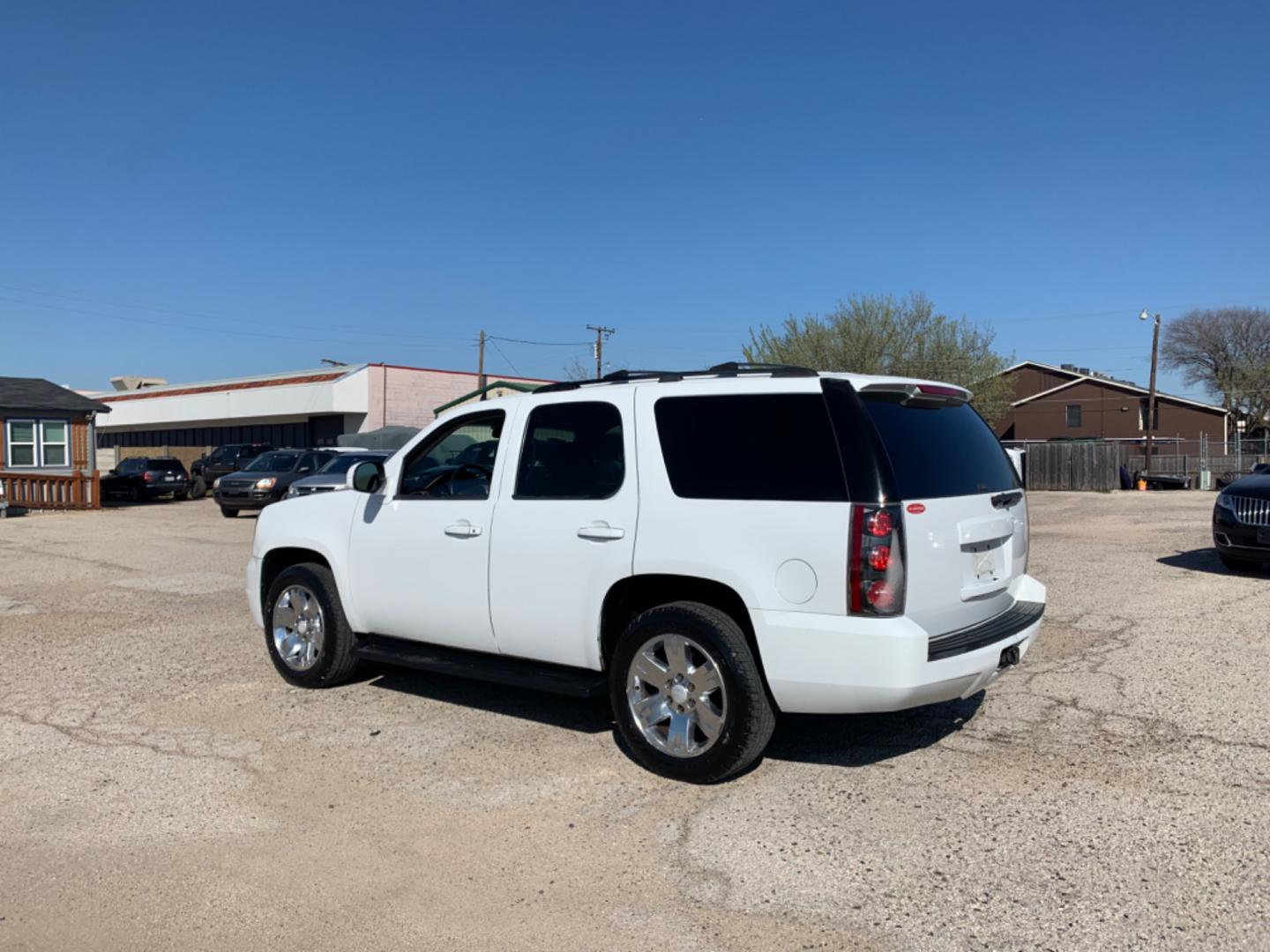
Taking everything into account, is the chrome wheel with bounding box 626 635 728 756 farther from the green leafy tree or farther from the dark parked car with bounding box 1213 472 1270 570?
the green leafy tree

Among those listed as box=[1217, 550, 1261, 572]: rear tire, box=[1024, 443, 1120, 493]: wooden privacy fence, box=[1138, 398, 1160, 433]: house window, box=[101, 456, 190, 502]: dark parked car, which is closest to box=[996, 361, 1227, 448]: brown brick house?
box=[1138, 398, 1160, 433]: house window

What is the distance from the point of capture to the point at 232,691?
6594 mm

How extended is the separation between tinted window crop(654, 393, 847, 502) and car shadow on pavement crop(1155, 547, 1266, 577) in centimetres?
878

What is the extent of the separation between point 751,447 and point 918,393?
86cm

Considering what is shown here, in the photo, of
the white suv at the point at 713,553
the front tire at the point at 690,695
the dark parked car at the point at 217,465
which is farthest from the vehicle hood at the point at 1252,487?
the dark parked car at the point at 217,465

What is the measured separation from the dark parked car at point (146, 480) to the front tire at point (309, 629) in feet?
88.0

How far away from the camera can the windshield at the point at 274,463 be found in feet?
78.2

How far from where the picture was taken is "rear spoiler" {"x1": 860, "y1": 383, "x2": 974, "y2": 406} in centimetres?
461

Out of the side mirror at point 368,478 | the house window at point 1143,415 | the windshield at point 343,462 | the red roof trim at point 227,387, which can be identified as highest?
the red roof trim at point 227,387

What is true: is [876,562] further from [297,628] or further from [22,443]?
[22,443]

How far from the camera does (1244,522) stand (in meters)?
10.7

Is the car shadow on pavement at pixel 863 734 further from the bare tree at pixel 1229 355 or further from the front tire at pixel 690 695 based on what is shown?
the bare tree at pixel 1229 355

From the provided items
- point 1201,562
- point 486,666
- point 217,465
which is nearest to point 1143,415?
point 217,465

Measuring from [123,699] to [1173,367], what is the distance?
7372cm
